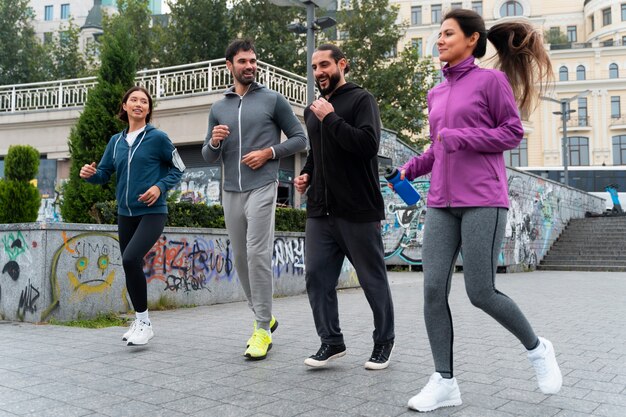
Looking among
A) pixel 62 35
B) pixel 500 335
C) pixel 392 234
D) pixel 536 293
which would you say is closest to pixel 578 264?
pixel 392 234

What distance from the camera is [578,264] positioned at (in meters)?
19.4

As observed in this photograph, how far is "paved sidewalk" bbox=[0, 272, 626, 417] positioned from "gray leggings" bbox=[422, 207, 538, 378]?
1.21ft

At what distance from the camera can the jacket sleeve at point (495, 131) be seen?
2.84 metres

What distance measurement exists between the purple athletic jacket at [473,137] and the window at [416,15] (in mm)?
66563

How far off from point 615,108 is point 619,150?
14.3ft

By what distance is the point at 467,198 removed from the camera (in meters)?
2.92

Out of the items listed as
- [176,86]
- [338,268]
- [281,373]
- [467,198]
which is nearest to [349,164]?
[338,268]

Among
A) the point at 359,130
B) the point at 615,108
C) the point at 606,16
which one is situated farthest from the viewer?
the point at 606,16

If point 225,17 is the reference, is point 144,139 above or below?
below

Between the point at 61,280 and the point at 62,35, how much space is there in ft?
102

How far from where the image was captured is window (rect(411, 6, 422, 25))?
65.5m

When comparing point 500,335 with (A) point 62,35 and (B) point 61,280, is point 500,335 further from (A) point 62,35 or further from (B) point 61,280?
(A) point 62,35

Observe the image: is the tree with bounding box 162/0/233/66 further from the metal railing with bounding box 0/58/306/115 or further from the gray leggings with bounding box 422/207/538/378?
the gray leggings with bounding box 422/207/538/378

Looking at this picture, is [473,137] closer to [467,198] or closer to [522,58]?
[467,198]
